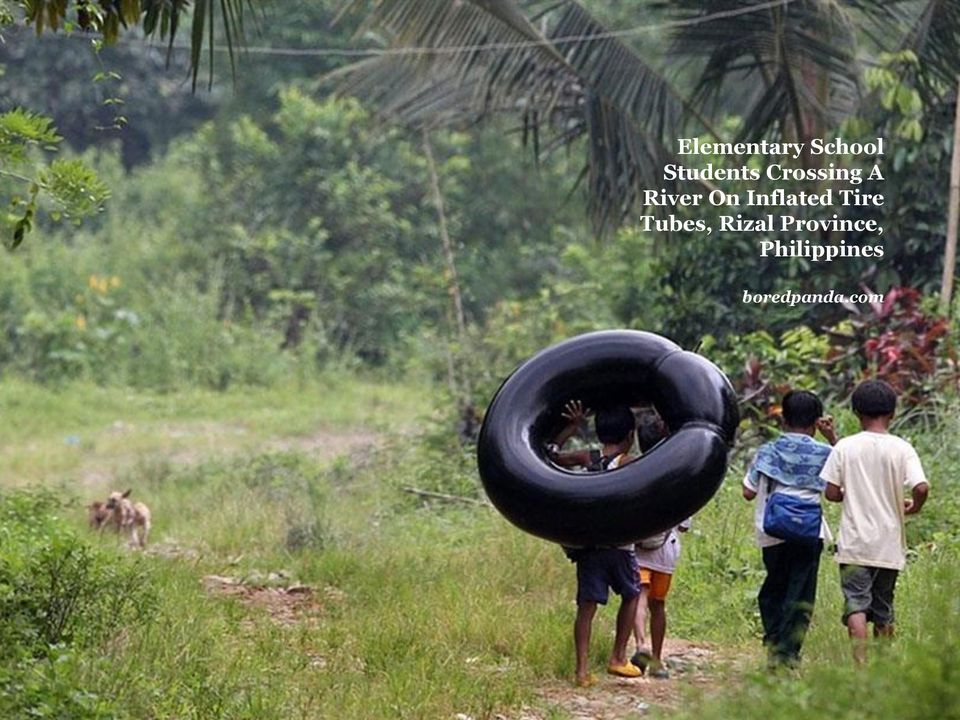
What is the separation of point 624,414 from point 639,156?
22.3 feet

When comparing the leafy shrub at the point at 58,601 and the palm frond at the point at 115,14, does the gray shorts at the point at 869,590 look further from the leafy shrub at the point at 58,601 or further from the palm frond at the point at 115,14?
the palm frond at the point at 115,14

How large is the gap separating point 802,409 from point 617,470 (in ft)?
2.38

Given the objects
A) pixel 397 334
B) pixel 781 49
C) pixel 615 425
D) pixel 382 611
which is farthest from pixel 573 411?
pixel 397 334

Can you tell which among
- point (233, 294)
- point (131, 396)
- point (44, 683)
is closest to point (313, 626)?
point (44, 683)

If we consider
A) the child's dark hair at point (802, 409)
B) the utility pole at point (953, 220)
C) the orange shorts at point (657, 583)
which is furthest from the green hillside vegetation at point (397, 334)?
the child's dark hair at point (802, 409)

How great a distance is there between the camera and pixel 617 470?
20.6ft

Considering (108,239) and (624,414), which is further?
(108,239)

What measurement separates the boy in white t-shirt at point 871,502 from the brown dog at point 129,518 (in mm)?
5437

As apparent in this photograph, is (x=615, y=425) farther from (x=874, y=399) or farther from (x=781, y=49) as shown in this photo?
(x=781, y=49)

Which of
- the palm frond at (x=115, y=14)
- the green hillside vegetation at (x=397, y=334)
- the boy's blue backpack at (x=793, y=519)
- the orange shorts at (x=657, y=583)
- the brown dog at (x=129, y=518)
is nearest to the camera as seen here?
the boy's blue backpack at (x=793, y=519)

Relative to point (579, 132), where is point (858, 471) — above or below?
below

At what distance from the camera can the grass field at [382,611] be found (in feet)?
16.9

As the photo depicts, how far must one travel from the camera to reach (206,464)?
1419 centimetres

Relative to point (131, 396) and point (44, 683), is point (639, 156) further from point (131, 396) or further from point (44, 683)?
point (44, 683)
